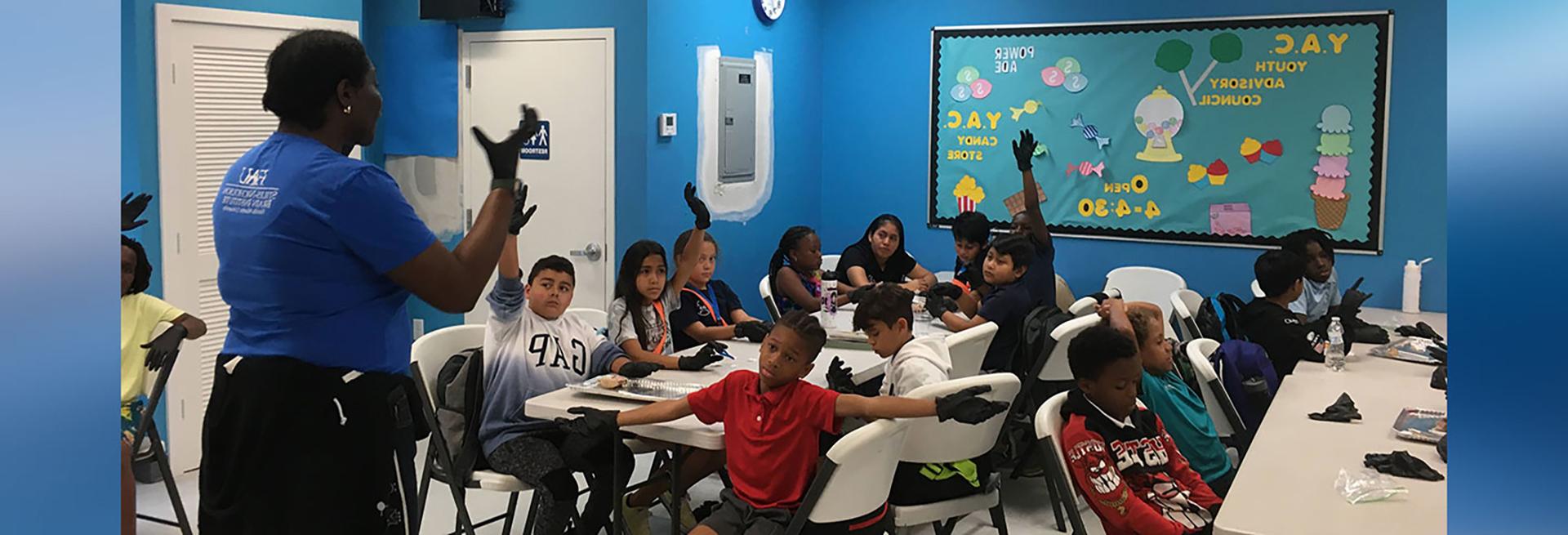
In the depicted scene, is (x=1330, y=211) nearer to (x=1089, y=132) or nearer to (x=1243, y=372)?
(x=1089, y=132)

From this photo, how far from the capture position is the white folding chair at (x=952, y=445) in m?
3.21

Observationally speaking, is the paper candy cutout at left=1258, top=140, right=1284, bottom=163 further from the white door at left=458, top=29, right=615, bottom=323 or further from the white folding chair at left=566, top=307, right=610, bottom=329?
the white folding chair at left=566, top=307, right=610, bottom=329

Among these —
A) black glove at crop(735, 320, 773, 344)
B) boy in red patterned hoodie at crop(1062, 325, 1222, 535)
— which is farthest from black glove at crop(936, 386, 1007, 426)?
black glove at crop(735, 320, 773, 344)

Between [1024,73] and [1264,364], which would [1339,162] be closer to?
[1024,73]

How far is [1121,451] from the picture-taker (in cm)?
278

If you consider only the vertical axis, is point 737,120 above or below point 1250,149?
above

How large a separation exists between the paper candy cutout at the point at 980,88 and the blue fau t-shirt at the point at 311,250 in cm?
519

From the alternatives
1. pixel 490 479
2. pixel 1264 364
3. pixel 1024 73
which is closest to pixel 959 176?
pixel 1024 73

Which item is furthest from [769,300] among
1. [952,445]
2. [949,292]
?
[952,445]

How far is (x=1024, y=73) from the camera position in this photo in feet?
21.4

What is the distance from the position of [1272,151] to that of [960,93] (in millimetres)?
1661

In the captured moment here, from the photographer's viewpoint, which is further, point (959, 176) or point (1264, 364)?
point (959, 176)

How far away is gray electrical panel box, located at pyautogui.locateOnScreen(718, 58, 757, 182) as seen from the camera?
6156 millimetres
